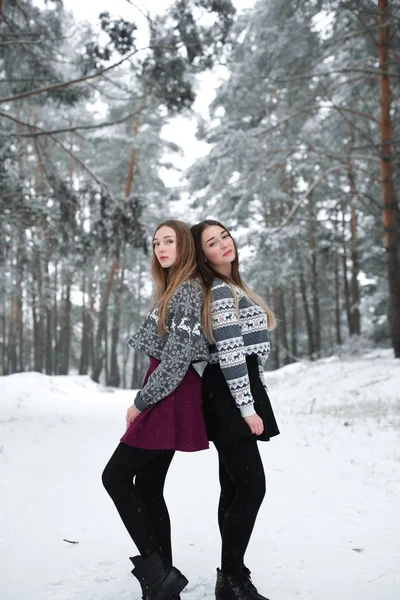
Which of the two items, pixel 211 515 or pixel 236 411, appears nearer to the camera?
pixel 236 411

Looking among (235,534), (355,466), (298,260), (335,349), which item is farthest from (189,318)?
(298,260)

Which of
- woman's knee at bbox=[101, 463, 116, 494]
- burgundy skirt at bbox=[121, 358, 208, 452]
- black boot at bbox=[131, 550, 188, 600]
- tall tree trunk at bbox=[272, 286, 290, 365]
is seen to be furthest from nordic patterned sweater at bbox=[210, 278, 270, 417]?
tall tree trunk at bbox=[272, 286, 290, 365]

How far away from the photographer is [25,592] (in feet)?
8.51

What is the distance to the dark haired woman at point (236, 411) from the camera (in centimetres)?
233

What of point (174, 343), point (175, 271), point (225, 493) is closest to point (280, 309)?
point (225, 493)

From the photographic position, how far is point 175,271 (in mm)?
2596

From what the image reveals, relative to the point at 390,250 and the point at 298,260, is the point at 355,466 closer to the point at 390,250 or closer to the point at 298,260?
the point at 390,250

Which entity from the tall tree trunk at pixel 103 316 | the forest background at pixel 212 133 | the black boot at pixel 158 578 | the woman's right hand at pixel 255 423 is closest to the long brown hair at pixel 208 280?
the woman's right hand at pixel 255 423

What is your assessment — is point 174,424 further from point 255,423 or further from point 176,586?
point 176,586

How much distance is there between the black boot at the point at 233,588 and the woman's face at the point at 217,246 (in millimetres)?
1632

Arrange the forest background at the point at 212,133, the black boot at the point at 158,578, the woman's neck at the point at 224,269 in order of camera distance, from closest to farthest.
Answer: the black boot at the point at 158,578
the woman's neck at the point at 224,269
the forest background at the point at 212,133

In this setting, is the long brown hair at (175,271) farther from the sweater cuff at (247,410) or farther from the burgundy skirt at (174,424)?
the sweater cuff at (247,410)

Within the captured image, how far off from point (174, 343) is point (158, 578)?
1.11 m

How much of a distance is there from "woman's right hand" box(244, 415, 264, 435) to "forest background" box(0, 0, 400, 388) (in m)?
5.56
